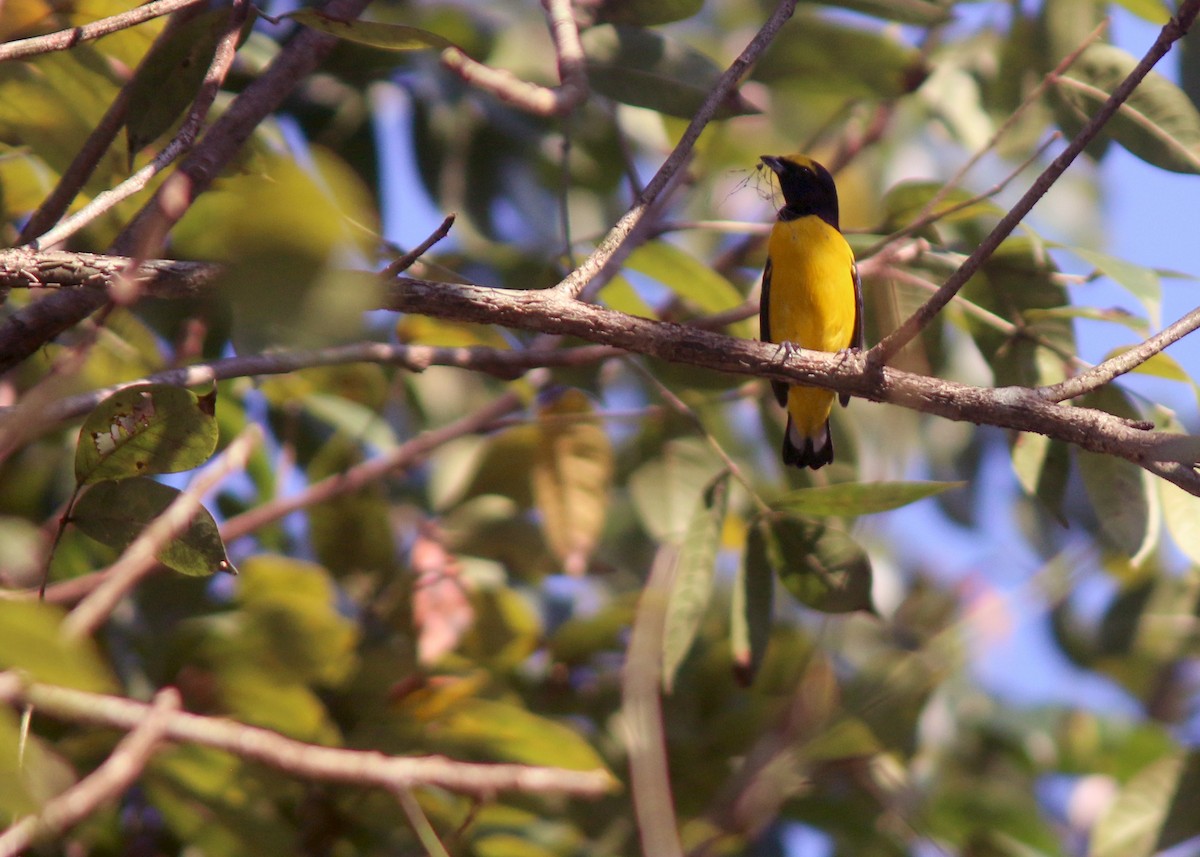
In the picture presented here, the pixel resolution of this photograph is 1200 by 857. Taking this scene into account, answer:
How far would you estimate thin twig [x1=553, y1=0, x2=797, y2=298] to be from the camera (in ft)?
6.43

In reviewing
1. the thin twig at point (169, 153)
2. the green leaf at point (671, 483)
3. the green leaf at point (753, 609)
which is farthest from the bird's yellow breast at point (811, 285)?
the thin twig at point (169, 153)

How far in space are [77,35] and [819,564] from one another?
180 cm

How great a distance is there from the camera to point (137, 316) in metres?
3.07

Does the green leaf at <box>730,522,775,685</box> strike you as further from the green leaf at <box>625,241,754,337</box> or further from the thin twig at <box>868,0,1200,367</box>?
the thin twig at <box>868,0,1200,367</box>

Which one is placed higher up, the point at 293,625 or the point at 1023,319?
the point at 1023,319

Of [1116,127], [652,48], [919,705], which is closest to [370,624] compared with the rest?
[919,705]

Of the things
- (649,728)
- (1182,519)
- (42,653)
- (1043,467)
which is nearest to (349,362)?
(649,728)

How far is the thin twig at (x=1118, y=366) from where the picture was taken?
194 centimetres

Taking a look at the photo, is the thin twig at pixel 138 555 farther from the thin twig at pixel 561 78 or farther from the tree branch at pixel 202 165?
the thin twig at pixel 561 78

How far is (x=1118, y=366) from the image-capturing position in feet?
6.41

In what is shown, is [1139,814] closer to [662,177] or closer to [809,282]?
[809,282]

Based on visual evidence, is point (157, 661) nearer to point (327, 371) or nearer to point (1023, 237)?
point (327, 371)

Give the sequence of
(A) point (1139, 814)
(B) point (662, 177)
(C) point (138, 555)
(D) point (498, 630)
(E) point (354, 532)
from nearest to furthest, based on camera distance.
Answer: (C) point (138, 555)
(B) point (662, 177)
(A) point (1139, 814)
(D) point (498, 630)
(E) point (354, 532)

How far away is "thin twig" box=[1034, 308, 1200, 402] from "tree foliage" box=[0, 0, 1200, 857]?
0.03ft
